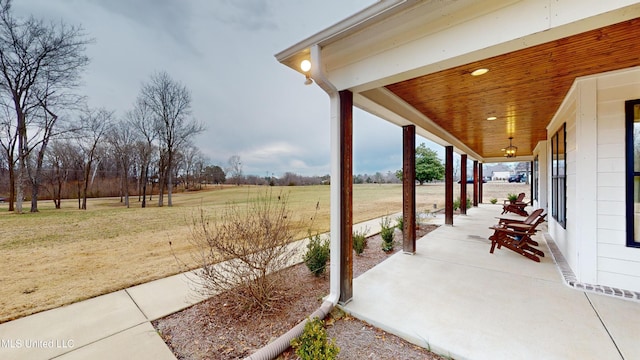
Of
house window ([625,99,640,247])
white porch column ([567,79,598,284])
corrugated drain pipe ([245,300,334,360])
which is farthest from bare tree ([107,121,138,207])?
house window ([625,99,640,247])

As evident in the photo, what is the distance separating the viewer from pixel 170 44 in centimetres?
1027

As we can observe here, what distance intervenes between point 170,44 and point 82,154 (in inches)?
378

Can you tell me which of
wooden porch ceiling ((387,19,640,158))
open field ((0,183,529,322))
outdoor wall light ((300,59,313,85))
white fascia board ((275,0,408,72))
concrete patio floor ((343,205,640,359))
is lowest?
open field ((0,183,529,322))

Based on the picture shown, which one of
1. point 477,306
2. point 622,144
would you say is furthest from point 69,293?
point 622,144

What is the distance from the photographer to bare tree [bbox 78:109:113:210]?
512 inches

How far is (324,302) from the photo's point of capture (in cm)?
257

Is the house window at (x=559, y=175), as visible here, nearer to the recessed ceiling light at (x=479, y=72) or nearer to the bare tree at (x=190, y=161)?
the recessed ceiling light at (x=479, y=72)

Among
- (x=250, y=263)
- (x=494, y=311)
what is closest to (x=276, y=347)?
(x=250, y=263)

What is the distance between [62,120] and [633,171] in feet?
62.5

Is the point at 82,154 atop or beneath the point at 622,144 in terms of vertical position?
atop

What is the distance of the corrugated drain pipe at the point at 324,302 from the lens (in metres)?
1.84

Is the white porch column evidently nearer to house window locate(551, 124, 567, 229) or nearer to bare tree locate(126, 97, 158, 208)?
house window locate(551, 124, 567, 229)

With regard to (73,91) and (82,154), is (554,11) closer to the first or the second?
(73,91)

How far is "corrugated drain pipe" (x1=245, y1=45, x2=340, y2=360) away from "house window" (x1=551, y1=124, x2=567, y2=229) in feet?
14.1
